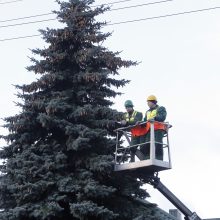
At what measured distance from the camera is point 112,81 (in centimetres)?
1425

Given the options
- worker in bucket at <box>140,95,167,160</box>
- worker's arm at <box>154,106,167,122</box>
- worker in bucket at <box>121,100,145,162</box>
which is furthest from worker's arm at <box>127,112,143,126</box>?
worker's arm at <box>154,106,167,122</box>

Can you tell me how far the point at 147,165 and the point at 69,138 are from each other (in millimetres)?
2184

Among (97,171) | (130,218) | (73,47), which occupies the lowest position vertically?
(130,218)

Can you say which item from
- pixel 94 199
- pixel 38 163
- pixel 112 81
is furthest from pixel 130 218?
pixel 112 81

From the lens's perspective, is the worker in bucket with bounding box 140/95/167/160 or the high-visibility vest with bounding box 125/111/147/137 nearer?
the worker in bucket with bounding box 140/95/167/160

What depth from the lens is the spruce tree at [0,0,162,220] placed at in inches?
480

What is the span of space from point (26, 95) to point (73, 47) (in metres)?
1.91

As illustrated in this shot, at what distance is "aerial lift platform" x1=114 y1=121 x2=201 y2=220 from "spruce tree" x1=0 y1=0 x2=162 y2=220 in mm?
262

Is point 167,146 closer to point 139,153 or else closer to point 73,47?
point 139,153

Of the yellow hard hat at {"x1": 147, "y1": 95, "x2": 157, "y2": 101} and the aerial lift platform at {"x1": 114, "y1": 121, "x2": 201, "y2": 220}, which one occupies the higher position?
the yellow hard hat at {"x1": 147, "y1": 95, "x2": 157, "y2": 101}

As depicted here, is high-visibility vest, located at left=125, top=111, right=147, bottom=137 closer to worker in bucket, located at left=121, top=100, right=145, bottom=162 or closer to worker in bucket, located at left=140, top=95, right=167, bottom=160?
worker in bucket, located at left=121, top=100, right=145, bottom=162

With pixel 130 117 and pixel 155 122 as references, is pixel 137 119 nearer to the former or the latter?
pixel 130 117

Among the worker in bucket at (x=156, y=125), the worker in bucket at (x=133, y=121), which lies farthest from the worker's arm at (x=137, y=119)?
the worker in bucket at (x=156, y=125)

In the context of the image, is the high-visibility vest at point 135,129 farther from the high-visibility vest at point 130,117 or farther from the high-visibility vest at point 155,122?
the high-visibility vest at point 155,122
